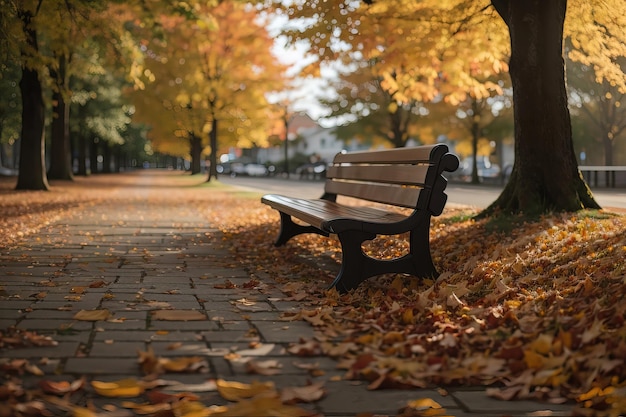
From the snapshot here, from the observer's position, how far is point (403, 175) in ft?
21.0

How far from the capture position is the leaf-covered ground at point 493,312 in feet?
11.6

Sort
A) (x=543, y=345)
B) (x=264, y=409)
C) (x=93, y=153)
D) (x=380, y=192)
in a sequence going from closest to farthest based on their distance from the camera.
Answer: (x=264, y=409) → (x=543, y=345) → (x=380, y=192) → (x=93, y=153)

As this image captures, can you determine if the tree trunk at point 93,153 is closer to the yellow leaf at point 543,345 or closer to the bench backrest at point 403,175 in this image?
the bench backrest at point 403,175

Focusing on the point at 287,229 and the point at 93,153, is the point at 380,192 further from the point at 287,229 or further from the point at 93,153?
the point at 93,153

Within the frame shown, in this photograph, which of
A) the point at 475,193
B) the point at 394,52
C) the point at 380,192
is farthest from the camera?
the point at 475,193

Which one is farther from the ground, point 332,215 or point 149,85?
point 149,85

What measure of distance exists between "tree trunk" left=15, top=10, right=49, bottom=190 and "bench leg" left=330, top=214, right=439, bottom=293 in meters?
16.8

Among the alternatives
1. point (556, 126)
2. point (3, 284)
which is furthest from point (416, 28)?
point (3, 284)

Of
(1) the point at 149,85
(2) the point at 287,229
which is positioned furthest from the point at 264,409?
(1) the point at 149,85

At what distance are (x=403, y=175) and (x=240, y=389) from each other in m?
3.43

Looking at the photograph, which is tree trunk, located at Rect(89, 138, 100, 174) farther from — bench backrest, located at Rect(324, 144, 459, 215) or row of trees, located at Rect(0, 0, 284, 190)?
bench backrest, located at Rect(324, 144, 459, 215)

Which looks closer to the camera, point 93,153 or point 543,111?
point 543,111

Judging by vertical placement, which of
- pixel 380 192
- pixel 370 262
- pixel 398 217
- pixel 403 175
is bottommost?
pixel 370 262

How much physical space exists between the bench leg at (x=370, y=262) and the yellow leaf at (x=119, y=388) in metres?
2.56
